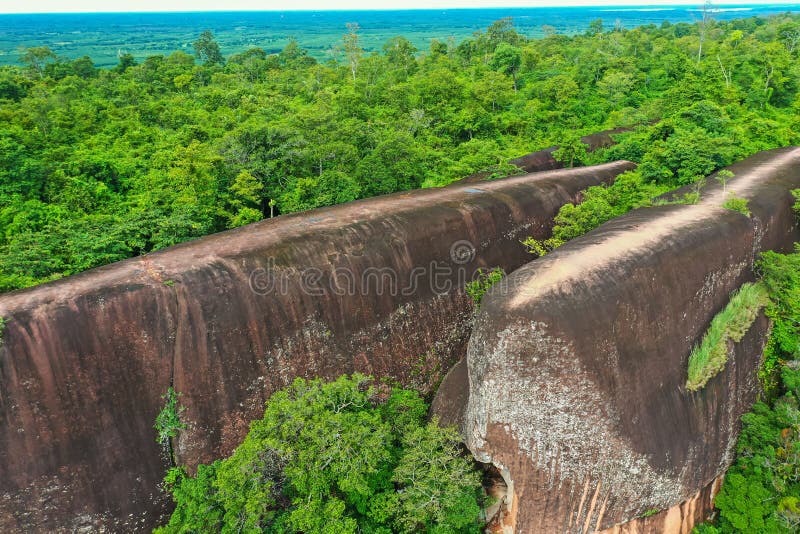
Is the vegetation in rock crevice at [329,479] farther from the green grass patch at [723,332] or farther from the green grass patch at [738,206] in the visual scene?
the green grass patch at [738,206]

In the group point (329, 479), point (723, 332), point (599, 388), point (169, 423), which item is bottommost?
point (329, 479)

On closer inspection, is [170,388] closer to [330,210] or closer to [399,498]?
[399,498]

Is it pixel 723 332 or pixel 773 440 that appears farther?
pixel 723 332

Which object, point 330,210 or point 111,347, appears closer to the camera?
point 111,347

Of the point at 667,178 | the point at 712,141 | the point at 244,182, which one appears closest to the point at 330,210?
the point at 244,182

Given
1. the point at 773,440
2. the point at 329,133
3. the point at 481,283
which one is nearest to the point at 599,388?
the point at 773,440

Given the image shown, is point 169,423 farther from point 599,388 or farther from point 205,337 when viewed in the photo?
point 599,388

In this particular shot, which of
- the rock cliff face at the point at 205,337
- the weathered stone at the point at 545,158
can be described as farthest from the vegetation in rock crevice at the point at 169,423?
the weathered stone at the point at 545,158
